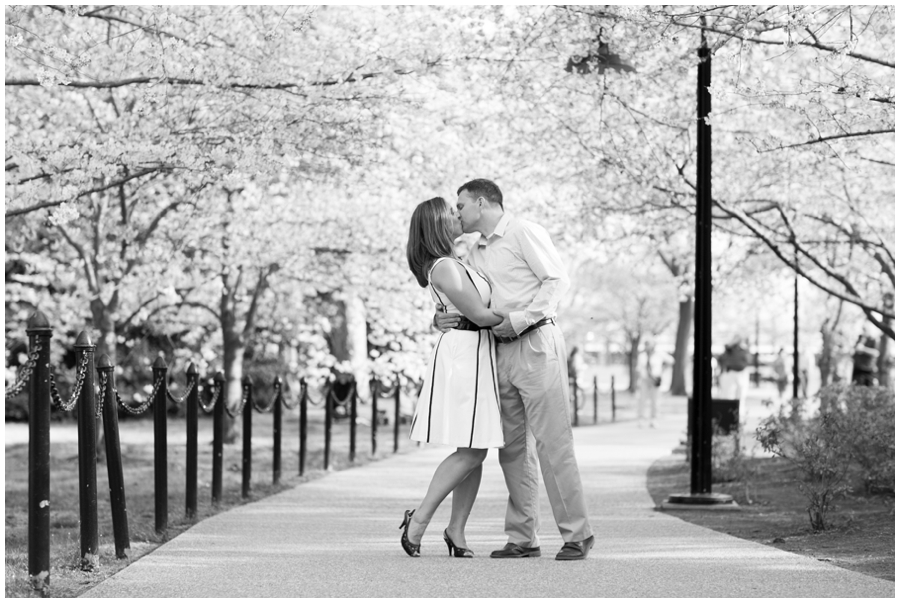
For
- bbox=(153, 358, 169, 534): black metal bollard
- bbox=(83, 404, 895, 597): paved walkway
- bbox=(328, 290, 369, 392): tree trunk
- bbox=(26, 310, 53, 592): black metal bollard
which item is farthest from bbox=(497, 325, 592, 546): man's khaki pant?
bbox=(328, 290, 369, 392): tree trunk

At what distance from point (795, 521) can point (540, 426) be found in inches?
122

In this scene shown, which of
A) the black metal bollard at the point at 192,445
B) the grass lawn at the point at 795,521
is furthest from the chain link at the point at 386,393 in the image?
the black metal bollard at the point at 192,445

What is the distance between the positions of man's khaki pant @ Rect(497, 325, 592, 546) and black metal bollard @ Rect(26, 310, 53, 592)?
7.67ft

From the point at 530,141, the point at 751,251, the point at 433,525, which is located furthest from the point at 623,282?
the point at 433,525

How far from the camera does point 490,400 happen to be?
643cm

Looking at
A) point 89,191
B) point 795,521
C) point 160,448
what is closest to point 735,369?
point 795,521

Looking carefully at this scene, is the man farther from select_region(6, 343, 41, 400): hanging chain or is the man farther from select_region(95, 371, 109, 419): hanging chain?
select_region(6, 343, 41, 400): hanging chain

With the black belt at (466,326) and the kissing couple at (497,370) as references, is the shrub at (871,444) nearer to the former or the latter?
the kissing couple at (497,370)

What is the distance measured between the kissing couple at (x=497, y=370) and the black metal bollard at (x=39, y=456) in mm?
1869

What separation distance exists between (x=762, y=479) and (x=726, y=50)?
4.23m

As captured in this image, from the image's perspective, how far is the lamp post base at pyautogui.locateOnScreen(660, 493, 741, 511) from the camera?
9352 mm

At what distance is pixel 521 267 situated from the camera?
21.6 feet

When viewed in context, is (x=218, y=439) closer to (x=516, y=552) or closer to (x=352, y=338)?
(x=516, y=552)

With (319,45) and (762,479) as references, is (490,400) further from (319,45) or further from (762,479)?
(762,479)
